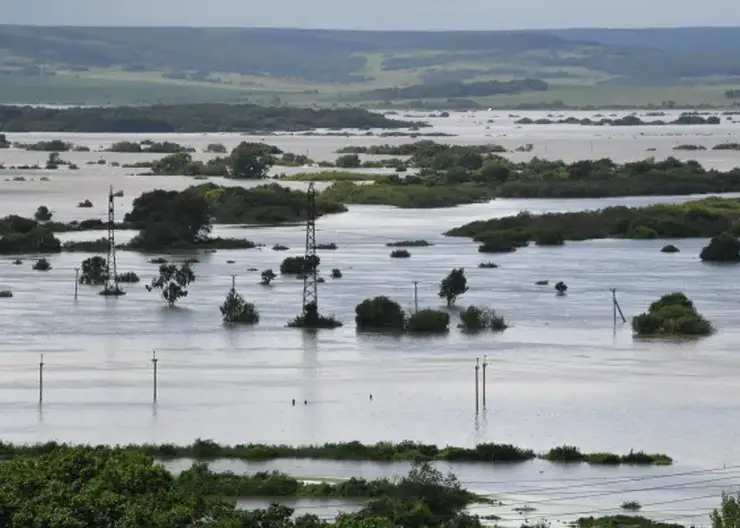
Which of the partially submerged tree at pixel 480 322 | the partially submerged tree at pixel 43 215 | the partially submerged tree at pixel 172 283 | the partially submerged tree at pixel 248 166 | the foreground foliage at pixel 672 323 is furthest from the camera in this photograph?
the partially submerged tree at pixel 248 166

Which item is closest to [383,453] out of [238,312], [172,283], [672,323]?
A: [672,323]

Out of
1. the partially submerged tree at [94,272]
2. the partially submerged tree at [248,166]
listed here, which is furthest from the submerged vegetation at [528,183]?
the partially submerged tree at [94,272]

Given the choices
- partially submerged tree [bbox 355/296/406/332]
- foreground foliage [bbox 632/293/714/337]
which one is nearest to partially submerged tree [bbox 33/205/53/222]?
partially submerged tree [bbox 355/296/406/332]

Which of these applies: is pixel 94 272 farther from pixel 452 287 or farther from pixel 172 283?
pixel 452 287

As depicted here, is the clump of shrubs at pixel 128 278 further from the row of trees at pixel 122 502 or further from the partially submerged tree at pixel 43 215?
the row of trees at pixel 122 502

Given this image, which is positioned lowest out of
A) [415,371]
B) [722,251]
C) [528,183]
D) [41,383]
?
[41,383]

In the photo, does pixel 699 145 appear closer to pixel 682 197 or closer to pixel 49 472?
pixel 682 197
